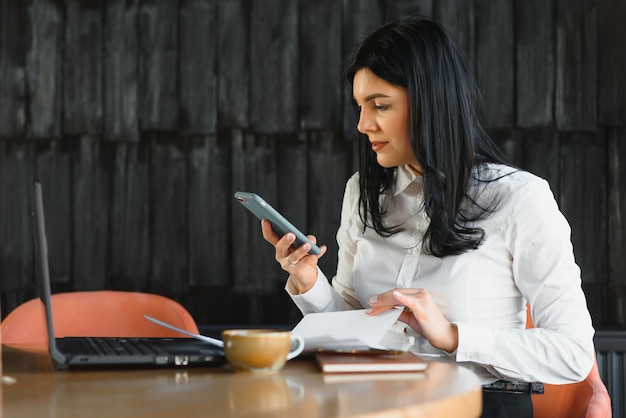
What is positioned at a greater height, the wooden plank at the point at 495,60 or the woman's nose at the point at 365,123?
the wooden plank at the point at 495,60

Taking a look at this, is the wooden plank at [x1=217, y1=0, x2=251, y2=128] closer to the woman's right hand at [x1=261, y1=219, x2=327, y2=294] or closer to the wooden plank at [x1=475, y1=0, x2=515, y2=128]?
the wooden plank at [x1=475, y1=0, x2=515, y2=128]

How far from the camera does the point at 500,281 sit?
185 cm

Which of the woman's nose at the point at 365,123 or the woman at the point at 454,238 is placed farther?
the woman's nose at the point at 365,123

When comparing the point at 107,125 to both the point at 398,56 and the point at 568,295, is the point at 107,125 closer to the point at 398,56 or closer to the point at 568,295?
the point at 398,56

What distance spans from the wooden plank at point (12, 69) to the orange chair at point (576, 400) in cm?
201

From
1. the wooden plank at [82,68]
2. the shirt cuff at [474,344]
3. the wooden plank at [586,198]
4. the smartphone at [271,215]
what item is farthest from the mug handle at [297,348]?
the wooden plank at [82,68]

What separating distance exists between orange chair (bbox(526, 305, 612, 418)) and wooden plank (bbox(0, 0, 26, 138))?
2.01 meters

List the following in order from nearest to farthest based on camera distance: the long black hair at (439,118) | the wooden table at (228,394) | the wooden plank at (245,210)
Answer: the wooden table at (228,394)
the long black hair at (439,118)
the wooden plank at (245,210)

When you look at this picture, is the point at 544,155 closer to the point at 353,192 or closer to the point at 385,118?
the point at 353,192

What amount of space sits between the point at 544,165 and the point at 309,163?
81 centimetres

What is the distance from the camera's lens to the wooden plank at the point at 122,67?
2.87 metres

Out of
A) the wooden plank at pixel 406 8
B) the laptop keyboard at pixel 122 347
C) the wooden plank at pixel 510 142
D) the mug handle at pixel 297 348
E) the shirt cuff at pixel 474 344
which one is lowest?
the shirt cuff at pixel 474 344

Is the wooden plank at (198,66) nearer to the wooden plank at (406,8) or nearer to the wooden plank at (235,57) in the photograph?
the wooden plank at (235,57)

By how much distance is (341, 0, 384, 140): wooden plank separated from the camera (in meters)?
2.79
